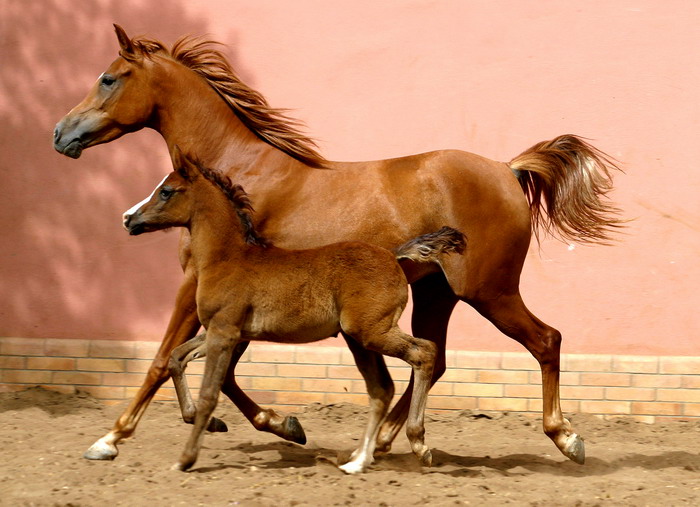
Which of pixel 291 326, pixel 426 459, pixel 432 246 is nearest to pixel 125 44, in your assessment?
pixel 291 326

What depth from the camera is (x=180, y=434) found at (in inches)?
264

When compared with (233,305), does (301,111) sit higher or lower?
higher

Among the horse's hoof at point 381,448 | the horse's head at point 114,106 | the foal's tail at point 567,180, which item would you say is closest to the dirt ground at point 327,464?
the horse's hoof at point 381,448

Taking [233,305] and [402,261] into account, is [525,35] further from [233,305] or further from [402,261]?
[233,305]

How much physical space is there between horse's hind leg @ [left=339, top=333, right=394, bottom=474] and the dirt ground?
0.09 metres

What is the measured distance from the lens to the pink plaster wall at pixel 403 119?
7.57m

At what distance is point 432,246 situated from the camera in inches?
217

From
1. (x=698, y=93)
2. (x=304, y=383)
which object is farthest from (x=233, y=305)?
(x=698, y=93)

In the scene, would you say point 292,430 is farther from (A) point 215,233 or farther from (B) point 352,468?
(A) point 215,233

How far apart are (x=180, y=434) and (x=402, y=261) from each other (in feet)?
6.49

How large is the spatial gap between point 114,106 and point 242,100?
0.73 m

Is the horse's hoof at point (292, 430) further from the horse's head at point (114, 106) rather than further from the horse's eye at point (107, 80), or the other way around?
the horse's eye at point (107, 80)

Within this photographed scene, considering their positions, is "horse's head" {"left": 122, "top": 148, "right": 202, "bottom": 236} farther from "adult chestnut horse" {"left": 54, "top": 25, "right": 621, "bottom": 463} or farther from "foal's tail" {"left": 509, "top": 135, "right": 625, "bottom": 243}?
"foal's tail" {"left": 509, "top": 135, "right": 625, "bottom": 243}

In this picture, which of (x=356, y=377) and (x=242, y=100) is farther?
(x=356, y=377)
